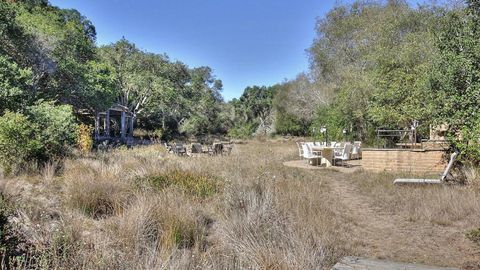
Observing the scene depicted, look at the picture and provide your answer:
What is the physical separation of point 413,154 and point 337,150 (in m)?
3.70

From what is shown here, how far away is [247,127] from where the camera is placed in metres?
40.2

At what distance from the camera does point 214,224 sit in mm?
4918

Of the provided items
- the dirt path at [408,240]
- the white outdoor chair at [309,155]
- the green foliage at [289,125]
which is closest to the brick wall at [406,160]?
the white outdoor chair at [309,155]

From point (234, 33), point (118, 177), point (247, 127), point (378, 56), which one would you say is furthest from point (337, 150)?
point (247, 127)

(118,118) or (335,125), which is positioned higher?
(118,118)

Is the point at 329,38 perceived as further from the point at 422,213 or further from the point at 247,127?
the point at 422,213

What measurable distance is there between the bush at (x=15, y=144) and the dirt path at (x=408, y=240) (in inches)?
269

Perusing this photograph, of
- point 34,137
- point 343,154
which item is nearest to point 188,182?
point 34,137

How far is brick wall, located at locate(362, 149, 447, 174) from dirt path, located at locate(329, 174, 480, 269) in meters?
5.31

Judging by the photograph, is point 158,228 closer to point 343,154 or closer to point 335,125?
point 343,154

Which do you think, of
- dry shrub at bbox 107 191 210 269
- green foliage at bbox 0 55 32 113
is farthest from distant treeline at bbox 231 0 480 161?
green foliage at bbox 0 55 32 113

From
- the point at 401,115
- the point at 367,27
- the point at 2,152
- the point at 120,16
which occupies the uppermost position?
the point at 120,16

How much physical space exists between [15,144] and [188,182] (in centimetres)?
420

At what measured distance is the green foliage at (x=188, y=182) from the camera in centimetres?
625
